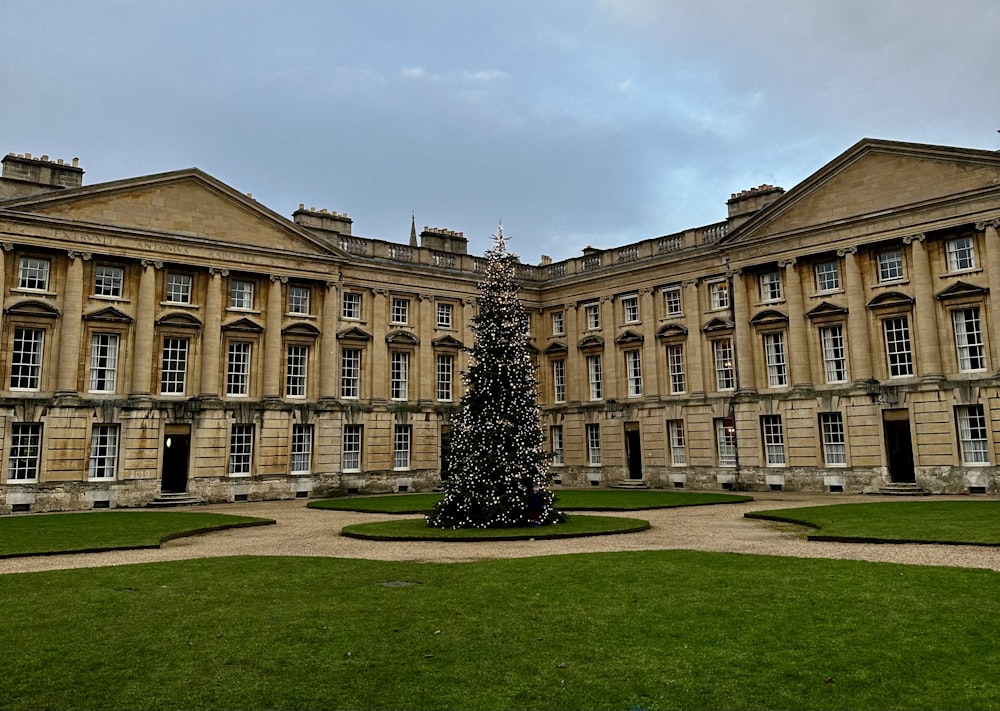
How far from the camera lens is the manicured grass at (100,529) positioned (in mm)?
15479

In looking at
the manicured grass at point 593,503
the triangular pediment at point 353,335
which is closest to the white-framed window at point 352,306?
the triangular pediment at point 353,335

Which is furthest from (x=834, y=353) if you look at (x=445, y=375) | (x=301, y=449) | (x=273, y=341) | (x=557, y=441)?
(x=273, y=341)

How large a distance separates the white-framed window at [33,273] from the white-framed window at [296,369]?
33.3ft

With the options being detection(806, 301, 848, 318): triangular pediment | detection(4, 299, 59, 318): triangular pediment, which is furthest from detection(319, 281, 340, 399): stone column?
detection(806, 301, 848, 318): triangular pediment

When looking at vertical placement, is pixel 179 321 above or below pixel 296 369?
above

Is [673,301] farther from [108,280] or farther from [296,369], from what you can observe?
[108,280]

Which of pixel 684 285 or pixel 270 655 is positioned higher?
pixel 684 285

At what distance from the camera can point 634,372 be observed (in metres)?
38.8

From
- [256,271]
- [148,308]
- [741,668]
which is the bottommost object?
[741,668]

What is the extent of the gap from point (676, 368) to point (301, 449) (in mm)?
18926

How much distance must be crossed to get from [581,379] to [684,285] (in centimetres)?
784

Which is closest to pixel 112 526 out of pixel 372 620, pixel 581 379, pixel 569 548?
pixel 569 548

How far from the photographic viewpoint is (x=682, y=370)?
3688cm

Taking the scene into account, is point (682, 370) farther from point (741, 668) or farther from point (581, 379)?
point (741, 668)
